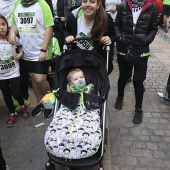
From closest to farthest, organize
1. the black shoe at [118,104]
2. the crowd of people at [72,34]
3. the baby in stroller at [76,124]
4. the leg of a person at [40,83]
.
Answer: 1. the baby in stroller at [76,124]
2. the crowd of people at [72,34]
3. the leg of a person at [40,83]
4. the black shoe at [118,104]

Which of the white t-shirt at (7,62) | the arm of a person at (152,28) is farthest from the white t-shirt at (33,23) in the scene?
the arm of a person at (152,28)

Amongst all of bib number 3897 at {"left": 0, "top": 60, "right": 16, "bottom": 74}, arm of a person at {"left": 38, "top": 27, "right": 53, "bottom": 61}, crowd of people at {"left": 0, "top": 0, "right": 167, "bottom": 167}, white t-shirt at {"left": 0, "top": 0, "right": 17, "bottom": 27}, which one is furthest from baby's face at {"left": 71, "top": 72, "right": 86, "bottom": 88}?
white t-shirt at {"left": 0, "top": 0, "right": 17, "bottom": 27}

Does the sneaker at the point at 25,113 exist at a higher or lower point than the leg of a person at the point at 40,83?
lower

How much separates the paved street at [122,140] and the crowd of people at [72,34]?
0.22m

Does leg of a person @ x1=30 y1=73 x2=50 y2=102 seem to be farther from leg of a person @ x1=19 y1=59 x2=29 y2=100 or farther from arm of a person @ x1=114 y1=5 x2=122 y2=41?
arm of a person @ x1=114 y1=5 x2=122 y2=41

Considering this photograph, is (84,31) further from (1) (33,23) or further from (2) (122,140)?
(2) (122,140)

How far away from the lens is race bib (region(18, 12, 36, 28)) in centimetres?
301

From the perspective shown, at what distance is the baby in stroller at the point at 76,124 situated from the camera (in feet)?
6.59

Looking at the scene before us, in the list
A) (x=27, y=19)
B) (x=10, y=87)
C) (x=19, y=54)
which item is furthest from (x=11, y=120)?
(x=27, y=19)

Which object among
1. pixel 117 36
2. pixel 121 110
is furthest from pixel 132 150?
pixel 117 36

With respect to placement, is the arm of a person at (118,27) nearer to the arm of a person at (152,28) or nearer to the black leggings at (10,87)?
the arm of a person at (152,28)

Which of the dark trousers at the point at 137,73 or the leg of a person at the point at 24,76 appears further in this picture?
the leg of a person at the point at 24,76

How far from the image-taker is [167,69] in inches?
222

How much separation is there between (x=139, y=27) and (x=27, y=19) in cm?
162
